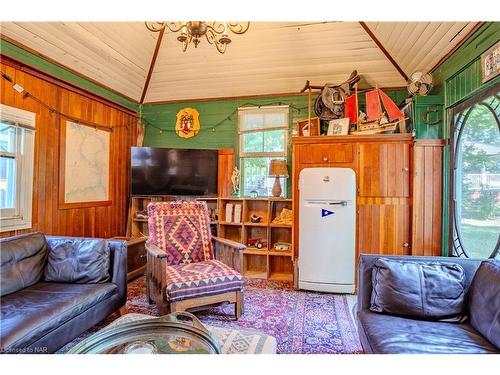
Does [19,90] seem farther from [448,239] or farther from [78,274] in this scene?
[448,239]

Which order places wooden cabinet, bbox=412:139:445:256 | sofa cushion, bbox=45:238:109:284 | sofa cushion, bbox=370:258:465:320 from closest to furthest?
sofa cushion, bbox=370:258:465:320 → sofa cushion, bbox=45:238:109:284 → wooden cabinet, bbox=412:139:445:256

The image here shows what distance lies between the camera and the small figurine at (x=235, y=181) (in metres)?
4.21

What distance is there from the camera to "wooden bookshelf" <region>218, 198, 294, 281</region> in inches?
151

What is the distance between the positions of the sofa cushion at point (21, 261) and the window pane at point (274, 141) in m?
2.90

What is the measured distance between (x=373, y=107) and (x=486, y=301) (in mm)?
2513

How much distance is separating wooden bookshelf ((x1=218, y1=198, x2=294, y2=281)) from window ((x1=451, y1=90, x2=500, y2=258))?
1.84 meters

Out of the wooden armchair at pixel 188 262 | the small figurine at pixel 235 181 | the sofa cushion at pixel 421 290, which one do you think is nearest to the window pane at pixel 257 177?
the small figurine at pixel 235 181

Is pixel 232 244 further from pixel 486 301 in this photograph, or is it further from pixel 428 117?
pixel 428 117

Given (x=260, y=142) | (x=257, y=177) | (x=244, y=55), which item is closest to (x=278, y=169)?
(x=257, y=177)

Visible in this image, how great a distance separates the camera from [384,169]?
3.23 metres

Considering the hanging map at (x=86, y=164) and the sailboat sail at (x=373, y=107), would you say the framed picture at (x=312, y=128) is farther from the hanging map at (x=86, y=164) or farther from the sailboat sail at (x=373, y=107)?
the hanging map at (x=86, y=164)

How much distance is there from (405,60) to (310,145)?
4.93 ft

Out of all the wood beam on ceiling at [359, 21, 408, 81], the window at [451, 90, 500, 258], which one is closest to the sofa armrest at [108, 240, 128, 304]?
the window at [451, 90, 500, 258]

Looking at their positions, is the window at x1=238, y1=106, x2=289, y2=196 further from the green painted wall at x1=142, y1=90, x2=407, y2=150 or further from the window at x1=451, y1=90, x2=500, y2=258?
the window at x1=451, y1=90, x2=500, y2=258
